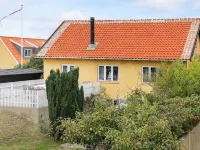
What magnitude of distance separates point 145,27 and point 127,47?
103 inches

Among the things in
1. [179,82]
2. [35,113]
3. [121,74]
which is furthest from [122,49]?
[35,113]

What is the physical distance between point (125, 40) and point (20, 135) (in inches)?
491

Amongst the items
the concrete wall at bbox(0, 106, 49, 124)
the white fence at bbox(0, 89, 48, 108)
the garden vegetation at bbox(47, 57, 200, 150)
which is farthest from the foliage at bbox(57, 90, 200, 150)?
the white fence at bbox(0, 89, 48, 108)

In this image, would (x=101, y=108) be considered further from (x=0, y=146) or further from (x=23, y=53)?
(x=23, y=53)

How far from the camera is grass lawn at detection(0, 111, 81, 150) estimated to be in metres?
16.4

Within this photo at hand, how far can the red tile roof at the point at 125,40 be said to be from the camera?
84.9 feet

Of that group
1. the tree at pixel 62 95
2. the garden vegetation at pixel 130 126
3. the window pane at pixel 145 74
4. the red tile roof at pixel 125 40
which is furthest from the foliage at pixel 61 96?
the red tile roof at pixel 125 40

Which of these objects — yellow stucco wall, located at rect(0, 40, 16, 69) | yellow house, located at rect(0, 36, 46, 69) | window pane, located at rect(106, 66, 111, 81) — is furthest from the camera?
yellow stucco wall, located at rect(0, 40, 16, 69)

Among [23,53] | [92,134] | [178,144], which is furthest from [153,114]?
[23,53]

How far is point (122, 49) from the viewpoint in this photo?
26.8 meters

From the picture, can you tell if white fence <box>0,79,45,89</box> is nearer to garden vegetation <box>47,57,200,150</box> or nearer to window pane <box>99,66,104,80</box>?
window pane <box>99,66,104,80</box>

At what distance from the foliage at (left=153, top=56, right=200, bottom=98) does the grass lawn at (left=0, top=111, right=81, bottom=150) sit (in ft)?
18.0

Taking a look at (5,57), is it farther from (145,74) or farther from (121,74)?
(145,74)

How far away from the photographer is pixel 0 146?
16.1 m
